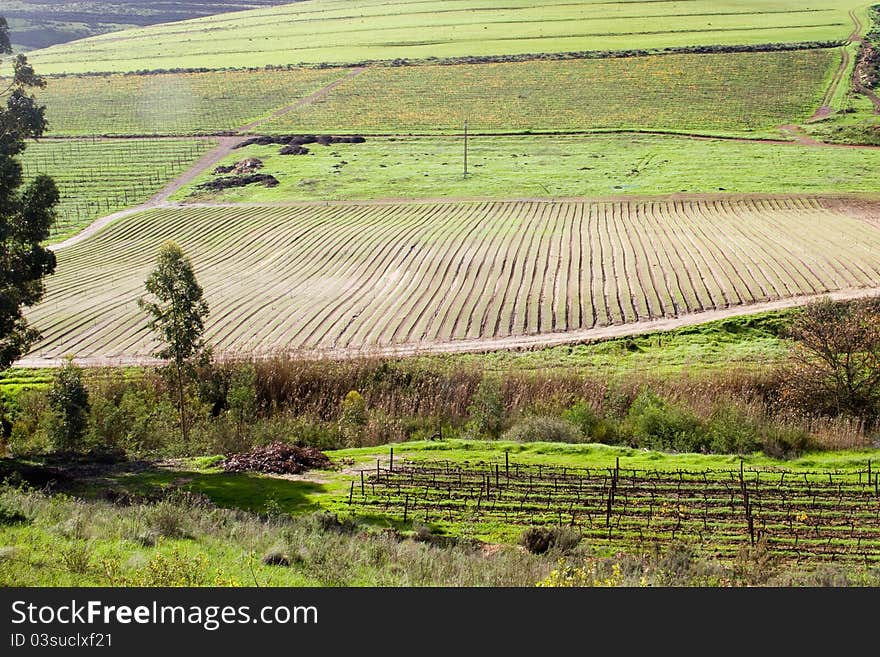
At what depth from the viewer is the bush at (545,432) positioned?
71.1 feet

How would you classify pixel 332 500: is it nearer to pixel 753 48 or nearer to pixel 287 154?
pixel 287 154

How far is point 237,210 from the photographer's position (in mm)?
58969

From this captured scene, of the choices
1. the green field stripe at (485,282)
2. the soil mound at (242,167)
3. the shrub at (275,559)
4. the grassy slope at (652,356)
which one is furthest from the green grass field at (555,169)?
the shrub at (275,559)

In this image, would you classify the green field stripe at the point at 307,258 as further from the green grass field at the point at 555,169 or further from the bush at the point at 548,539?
the bush at the point at 548,539

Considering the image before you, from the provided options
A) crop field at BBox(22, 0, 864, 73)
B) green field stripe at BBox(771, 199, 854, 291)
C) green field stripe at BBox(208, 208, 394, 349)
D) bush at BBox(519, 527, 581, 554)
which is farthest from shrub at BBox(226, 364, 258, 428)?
crop field at BBox(22, 0, 864, 73)

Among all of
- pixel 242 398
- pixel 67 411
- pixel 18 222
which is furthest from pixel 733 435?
pixel 18 222

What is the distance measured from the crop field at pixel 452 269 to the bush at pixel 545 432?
9.09m

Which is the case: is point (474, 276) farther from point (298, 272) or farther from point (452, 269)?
point (298, 272)

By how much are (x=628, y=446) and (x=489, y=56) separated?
114 m

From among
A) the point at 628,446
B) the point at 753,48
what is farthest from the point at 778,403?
the point at 753,48

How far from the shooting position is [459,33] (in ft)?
500

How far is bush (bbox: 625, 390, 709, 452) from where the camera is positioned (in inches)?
→ 843

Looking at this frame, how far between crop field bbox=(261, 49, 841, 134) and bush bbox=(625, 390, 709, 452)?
6629 centimetres

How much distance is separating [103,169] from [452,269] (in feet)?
161
